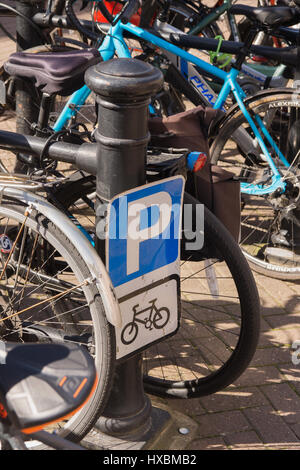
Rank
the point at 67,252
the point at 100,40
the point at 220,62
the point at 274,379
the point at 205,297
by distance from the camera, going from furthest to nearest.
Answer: the point at 220,62, the point at 100,40, the point at 205,297, the point at 274,379, the point at 67,252

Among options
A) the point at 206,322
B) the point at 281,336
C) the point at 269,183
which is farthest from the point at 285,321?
the point at 269,183

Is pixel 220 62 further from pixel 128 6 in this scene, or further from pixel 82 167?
pixel 82 167

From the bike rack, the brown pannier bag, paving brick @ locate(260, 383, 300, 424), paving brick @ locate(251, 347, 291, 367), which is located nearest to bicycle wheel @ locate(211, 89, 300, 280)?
paving brick @ locate(251, 347, 291, 367)

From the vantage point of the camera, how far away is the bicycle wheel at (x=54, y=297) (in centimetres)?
247

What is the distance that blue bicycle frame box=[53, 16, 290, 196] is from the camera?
411cm

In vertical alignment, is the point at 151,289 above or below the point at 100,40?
below

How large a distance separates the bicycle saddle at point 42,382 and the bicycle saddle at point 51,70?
1.70 metres

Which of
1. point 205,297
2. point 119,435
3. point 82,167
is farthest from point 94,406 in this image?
point 205,297

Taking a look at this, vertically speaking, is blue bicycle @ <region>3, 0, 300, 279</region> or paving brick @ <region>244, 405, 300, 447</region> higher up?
blue bicycle @ <region>3, 0, 300, 279</region>

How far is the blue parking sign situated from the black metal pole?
1667 mm

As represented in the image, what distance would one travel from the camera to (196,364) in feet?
11.2

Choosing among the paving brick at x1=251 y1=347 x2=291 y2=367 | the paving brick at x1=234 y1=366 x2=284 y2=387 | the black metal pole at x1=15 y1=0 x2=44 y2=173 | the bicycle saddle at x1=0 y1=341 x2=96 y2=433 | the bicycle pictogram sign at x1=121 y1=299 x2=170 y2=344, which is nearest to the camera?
the bicycle saddle at x1=0 y1=341 x2=96 y2=433

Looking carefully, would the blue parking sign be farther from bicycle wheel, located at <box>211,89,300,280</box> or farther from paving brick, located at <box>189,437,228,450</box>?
bicycle wheel, located at <box>211,89,300,280</box>

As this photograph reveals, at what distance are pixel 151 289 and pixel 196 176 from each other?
584mm
